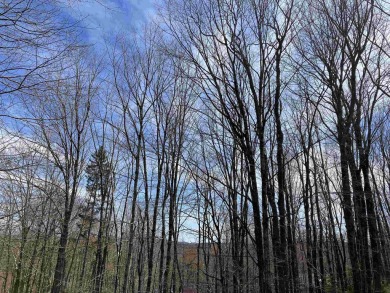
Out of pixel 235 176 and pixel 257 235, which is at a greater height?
pixel 235 176

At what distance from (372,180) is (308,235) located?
593 centimetres

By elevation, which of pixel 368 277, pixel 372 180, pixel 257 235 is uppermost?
pixel 372 180

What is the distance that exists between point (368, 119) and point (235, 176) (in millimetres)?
5717

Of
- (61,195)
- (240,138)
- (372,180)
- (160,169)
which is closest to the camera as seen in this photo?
(240,138)

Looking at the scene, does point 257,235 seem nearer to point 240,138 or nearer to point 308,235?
point 240,138

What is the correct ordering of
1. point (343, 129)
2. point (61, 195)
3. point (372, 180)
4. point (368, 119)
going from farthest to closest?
1. point (372, 180)
2. point (61, 195)
3. point (368, 119)
4. point (343, 129)

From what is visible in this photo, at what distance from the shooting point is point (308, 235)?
53.7ft

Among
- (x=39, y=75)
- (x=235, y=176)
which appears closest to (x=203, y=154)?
(x=235, y=176)

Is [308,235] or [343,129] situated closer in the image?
[343,129]

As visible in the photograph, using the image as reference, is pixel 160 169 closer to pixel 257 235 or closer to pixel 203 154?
pixel 203 154

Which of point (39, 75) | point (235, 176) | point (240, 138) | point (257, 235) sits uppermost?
point (235, 176)

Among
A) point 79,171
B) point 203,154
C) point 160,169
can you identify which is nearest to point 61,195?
point 79,171

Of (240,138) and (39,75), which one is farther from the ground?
(240,138)

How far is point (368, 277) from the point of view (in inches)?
480
